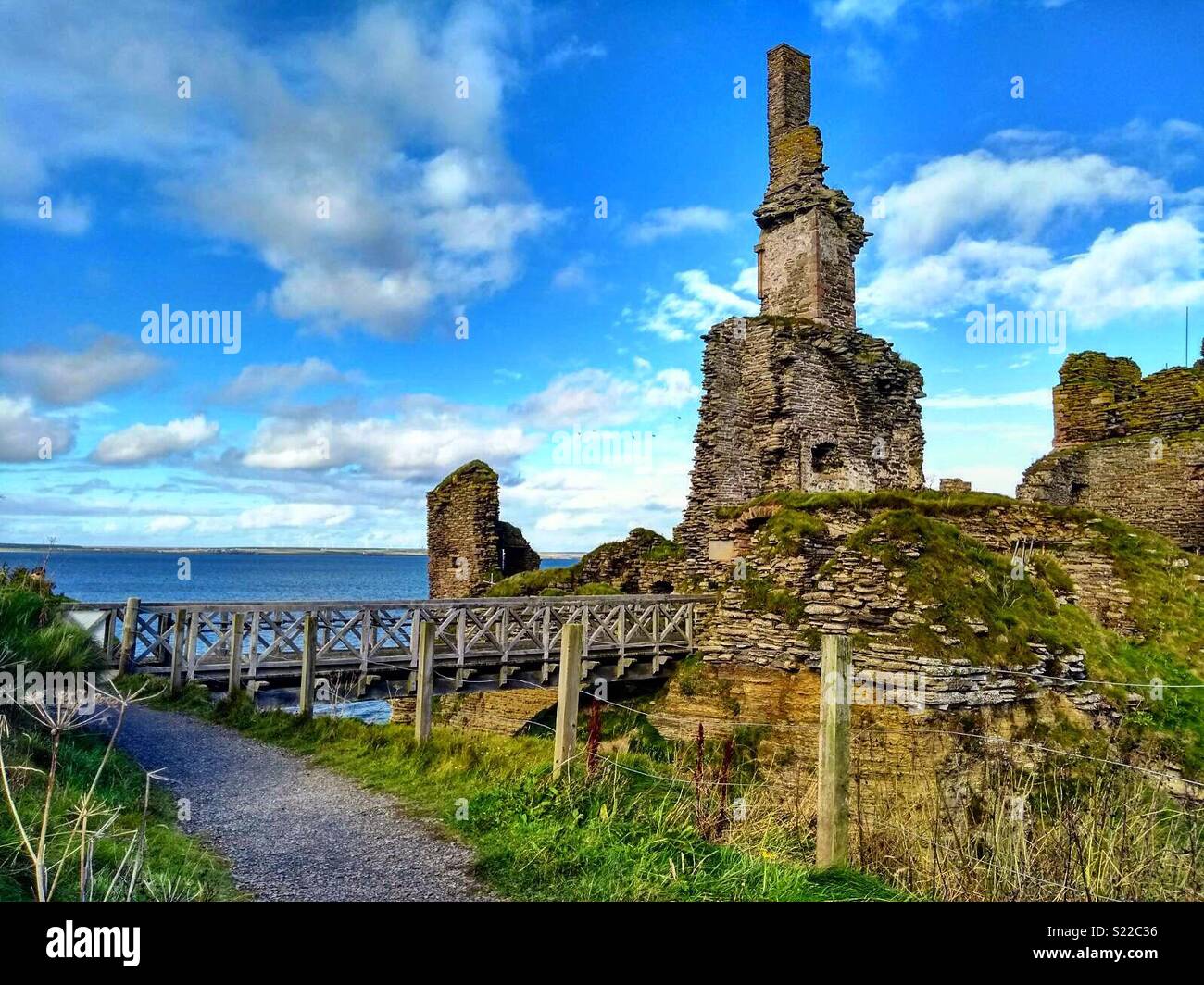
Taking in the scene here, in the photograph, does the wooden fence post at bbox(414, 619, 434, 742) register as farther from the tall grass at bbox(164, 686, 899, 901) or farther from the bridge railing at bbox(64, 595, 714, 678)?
the bridge railing at bbox(64, 595, 714, 678)

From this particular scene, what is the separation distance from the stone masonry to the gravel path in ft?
52.8

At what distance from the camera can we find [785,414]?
1811cm

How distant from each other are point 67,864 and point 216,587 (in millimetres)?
99079

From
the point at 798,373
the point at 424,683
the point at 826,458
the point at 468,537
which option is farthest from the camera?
the point at 468,537

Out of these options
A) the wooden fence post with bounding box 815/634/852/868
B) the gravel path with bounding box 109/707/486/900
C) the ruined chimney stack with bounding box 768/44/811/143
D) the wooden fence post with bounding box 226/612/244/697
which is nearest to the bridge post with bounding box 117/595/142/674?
the wooden fence post with bounding box 226/612/244/697

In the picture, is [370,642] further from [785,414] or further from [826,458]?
[826,458]

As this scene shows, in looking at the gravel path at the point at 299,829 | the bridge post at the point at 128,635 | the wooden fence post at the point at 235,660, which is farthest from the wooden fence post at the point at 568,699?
the bridge post at the point at 128,635

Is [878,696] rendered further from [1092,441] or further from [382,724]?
[1092,441]

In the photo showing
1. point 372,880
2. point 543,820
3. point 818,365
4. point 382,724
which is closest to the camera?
point 372,880

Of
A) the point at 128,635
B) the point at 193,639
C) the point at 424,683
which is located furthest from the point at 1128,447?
the point at 128,635

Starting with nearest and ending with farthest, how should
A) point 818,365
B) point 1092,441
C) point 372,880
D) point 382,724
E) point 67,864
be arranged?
point 67,864 < point 372,880 < point 382,724 < point 818,365 < point 1092,441

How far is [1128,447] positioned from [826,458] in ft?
24.9

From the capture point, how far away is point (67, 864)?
14.6 ft
